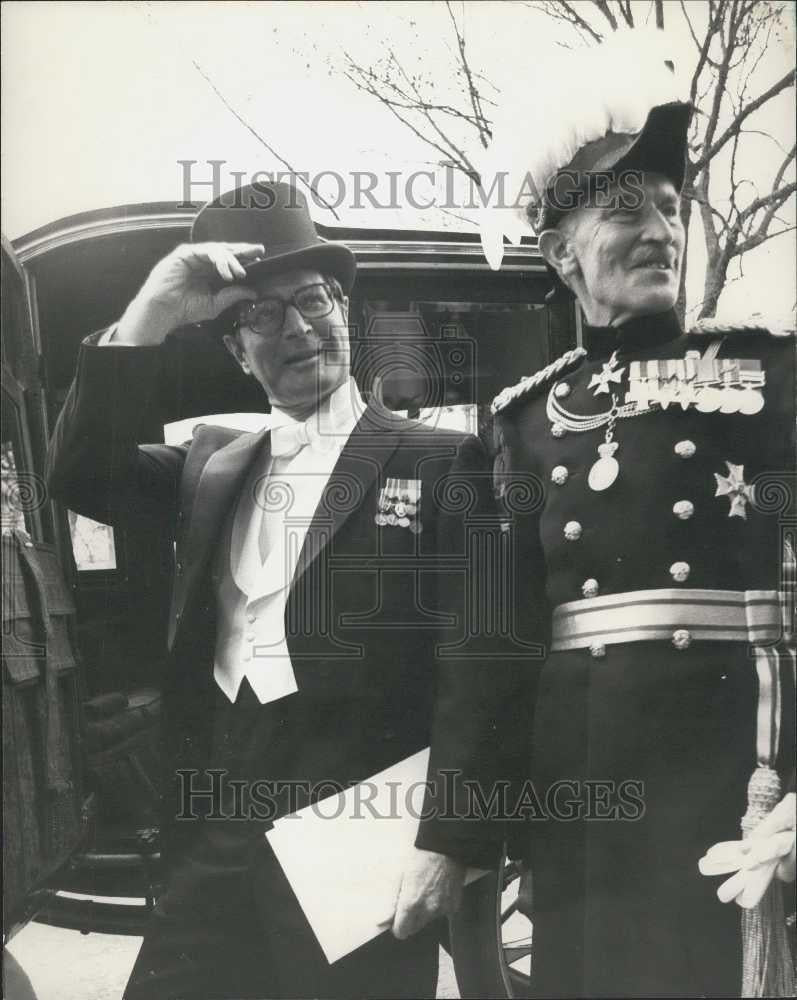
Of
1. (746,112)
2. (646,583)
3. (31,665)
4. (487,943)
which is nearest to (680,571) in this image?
(646,583)

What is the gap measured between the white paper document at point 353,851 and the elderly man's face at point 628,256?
119 centimetres

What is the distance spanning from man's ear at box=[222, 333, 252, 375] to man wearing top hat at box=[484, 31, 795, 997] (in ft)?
2.11

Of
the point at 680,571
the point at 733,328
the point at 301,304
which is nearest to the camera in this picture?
the point at 680,571

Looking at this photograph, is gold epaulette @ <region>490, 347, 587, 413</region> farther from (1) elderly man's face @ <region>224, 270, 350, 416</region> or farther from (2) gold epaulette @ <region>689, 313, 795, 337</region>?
(1) elderly man's face @ <region>224, 270, 350, 416</region>

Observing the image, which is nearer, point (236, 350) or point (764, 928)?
point (764, 928)

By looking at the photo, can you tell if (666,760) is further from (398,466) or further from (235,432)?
(235,432)

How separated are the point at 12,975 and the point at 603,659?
1721mm

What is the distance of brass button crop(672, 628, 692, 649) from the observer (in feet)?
7.18

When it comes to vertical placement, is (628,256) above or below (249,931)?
above

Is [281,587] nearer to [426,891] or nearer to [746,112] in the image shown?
[426,891]

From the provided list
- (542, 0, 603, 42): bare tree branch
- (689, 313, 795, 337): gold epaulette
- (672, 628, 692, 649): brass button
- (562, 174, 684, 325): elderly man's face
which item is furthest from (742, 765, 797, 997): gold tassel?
(542, 0, 603, 42): bare tree branch

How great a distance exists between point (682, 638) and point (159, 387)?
1.39 metres

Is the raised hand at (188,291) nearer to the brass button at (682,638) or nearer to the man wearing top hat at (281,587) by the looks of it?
the man wearing top hat at (281,587)

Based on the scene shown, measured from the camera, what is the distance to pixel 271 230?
95.6 inches
